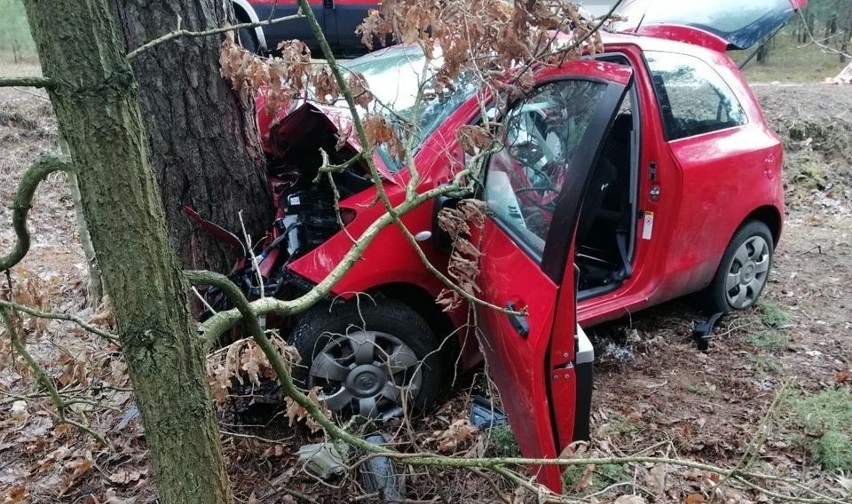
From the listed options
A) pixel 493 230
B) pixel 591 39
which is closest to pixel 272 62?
pixel 493 230

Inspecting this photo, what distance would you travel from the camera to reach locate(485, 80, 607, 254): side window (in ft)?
8.14

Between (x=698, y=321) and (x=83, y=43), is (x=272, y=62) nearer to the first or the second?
(x=83, y=43)

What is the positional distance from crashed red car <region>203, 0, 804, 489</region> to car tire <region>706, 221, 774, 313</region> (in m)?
0.02

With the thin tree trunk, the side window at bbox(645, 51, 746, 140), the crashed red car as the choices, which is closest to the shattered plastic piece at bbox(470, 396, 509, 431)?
the crashed red car

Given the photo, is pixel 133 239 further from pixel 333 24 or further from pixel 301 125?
pixel 333 24

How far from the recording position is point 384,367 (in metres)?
3.09

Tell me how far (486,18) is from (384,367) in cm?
174

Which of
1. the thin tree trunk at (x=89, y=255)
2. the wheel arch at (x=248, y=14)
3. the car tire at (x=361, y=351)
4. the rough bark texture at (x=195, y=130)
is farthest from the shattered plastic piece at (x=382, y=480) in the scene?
the wheel arch at (x=248, y=14)

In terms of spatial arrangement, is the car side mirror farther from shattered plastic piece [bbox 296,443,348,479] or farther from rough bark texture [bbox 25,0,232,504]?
rough bark texture [bbox 25,0,232,504]

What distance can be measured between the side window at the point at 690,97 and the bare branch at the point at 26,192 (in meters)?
3.05

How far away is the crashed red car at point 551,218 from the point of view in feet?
7.67

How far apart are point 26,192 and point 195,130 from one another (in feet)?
4.72

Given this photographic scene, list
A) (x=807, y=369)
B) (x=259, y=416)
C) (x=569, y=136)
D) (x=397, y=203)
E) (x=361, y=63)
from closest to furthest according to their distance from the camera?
(x=569, y=136) < (x=397, y=203) < (x=259, y=416) < (x=807, y=369) < (x=361, y=63)

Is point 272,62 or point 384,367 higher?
point 272,62
